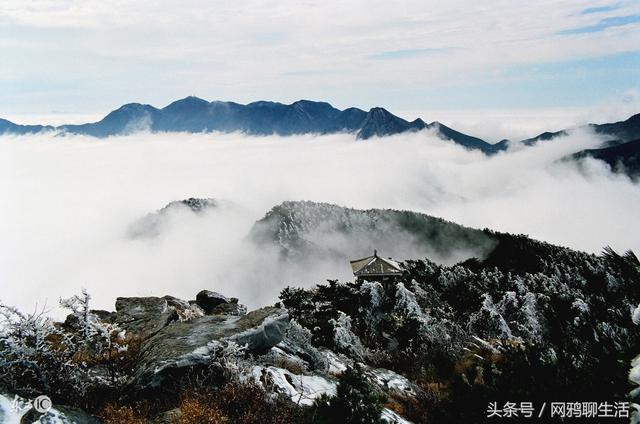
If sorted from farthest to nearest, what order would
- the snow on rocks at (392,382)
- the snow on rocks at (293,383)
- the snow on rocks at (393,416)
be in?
the snow on rocks at (392,382) < the snow on rocks at (293,383) < the snow on rocks at (393,416)

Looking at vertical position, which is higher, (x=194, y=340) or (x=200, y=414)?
(x=194, y=340)

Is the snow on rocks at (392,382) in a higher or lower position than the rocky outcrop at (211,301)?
higher

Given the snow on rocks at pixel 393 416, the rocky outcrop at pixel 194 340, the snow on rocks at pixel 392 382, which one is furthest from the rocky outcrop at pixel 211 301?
the snow on rocks at pixel 393 416

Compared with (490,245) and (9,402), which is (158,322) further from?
(490,245)

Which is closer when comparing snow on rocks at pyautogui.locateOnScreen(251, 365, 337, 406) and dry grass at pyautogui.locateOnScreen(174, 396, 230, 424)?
dry grass at pyautogui.locateOnScreen(174, 396, 230, 424)

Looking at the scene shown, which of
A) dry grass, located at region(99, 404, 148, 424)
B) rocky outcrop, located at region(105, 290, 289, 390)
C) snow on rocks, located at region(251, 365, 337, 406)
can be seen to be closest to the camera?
dry grass, located at region(99, 404, 148, 424)

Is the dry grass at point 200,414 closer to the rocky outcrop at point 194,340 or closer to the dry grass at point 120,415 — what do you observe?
the dry grass at point 120,415

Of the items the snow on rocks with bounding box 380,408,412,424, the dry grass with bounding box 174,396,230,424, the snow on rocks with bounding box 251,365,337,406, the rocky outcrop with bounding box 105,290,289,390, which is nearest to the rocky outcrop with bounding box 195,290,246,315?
the rocky outcrop with bounding box 105,290,289,390

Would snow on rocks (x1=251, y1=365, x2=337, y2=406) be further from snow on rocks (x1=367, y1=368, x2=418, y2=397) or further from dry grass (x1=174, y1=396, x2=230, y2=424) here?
snow on rocks (x1=367, y1=368, x2=418, y2=397)

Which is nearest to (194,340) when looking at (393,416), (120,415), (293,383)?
(120,415)

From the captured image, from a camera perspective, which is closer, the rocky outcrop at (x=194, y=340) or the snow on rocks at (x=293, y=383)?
the rocky outcrop at (x=194, y=340)

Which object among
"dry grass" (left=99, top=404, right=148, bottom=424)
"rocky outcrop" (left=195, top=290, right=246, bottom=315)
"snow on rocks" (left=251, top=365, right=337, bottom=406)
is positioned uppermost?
"dry grass" (left=99, top=404, right=148, bottom=424)

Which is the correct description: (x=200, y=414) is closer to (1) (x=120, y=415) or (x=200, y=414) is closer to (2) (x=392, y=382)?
(1) (x=120, y=415)

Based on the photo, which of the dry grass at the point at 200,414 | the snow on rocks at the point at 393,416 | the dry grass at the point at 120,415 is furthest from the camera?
the snow on rocks at the point at 393,416
